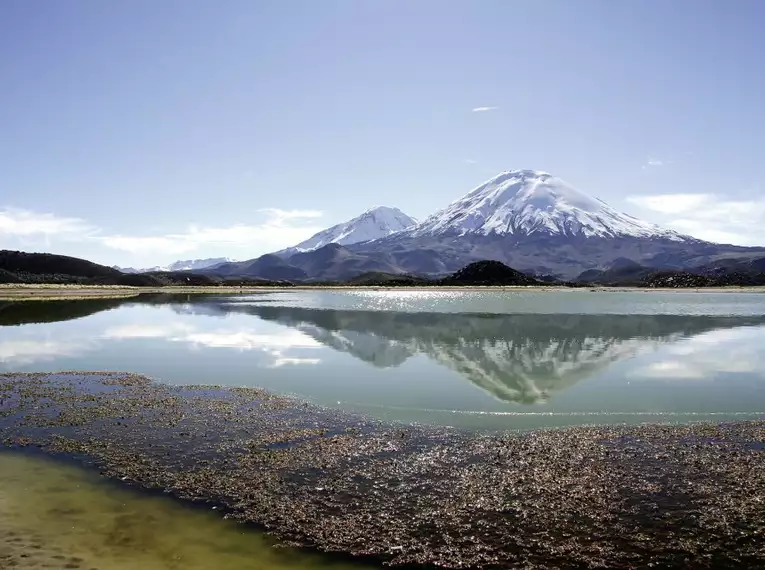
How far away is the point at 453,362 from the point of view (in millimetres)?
31984

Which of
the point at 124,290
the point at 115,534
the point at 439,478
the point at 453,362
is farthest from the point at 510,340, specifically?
the point at 124,290

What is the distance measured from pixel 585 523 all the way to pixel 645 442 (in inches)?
261

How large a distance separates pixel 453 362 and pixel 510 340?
12.0 metres

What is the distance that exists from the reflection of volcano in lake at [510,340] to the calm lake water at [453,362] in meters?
0.14

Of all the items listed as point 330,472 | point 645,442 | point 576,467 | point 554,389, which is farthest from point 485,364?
point 330,472

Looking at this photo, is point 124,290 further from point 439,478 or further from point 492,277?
point 439,478

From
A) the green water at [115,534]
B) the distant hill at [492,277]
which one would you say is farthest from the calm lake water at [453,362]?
the distant hill at [492,277]

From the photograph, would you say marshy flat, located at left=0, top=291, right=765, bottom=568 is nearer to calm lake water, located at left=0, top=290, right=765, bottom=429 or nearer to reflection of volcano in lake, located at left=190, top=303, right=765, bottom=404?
calm lake water, located at left=0, top=290, right=765, bottom=429

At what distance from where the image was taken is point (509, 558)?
1030 cm

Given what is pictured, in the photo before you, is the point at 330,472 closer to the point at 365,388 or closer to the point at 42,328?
the point at 365,388

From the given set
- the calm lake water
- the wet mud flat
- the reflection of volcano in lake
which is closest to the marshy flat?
the wet mud flat

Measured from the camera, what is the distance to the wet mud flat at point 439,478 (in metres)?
10.8

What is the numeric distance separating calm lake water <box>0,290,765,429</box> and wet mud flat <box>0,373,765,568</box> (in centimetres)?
272

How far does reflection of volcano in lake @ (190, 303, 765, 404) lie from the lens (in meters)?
28.3
